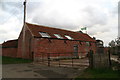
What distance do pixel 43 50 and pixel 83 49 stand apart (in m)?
10.8

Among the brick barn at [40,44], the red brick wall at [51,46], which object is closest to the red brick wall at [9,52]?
the brick barn at [40,44]

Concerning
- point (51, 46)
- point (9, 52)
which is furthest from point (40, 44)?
point (9, 52)

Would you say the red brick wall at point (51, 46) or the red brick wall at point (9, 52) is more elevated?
the red brick wall at point (51, 46)

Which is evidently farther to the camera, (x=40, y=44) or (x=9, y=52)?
(x=9, y=52)

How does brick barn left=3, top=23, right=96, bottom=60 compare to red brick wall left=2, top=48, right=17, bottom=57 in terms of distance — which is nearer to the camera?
brick barn left=3, top=23, right=96, bottom=60

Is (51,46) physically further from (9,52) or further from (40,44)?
(9,52)

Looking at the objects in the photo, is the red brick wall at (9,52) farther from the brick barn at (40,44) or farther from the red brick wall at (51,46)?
the red brick wall at (51,46)

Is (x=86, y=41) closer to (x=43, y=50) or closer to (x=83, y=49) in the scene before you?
(x=83, y=49)

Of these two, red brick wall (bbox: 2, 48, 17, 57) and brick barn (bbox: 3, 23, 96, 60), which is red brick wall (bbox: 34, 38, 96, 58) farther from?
red brick wall (bbox: 2, 48, 17, 57)

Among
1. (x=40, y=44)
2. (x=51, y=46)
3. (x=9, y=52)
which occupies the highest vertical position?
(x=40, y=44)

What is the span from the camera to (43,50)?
20.1 meters

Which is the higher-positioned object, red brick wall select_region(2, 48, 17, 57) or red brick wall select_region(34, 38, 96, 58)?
red brick wall select_region(34, 38, 96, 58)

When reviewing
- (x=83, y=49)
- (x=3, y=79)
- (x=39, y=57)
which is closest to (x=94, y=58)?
(x=3, y=79)

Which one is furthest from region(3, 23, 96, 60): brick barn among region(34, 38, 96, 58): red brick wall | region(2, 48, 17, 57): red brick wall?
region(2, 48, 17, 57): red brick wall
